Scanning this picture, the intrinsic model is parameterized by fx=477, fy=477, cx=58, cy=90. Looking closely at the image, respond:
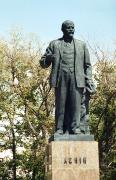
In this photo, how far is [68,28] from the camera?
41.5ft

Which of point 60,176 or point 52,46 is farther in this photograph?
point 52,46

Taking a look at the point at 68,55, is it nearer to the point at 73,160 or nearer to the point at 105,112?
the point at 73,160

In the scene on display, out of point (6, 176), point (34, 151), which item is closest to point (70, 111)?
point (34, 151)

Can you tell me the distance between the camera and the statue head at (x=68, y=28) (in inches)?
497

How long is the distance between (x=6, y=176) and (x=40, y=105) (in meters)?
5.22

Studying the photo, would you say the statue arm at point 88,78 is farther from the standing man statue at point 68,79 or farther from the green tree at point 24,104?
the green tree at point 24,104

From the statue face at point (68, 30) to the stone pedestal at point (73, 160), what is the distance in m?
2.90

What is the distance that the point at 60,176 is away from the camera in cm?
1155

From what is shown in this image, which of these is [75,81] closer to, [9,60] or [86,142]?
[86,142]

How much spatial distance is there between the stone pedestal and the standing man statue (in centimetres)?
44

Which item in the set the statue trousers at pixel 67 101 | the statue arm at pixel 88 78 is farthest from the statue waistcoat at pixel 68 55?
the statue arm at pixel 88 78

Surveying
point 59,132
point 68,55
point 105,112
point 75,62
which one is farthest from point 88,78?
point 105,112

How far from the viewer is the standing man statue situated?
12.3 m

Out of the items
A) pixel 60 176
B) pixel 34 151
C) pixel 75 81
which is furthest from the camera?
pixel 34 151
